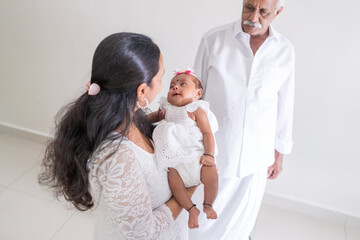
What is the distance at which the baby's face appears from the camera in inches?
51.9

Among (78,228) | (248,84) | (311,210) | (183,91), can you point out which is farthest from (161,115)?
(311,210)

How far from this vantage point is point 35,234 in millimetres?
2184

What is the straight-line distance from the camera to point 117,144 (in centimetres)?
105

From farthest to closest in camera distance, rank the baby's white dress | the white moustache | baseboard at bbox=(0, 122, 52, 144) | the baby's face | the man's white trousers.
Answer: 1. baseboard at bbox=(0, 122, 52, 144)
2. the man's white trousers
3. the white moustache
4. the baby's face
5. the baby's white dress

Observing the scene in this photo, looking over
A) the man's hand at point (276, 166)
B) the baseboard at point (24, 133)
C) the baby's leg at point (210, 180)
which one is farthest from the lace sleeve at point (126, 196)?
the baseboard at point (24, 133)

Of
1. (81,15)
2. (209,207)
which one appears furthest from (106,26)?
(209,207)

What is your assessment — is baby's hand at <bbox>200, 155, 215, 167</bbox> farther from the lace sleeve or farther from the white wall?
the white wall

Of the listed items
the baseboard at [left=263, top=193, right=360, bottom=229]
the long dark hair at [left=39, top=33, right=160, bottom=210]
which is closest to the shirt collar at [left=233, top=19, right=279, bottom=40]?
the long dark hair at [left=39, top=33, right=160, bottom=210]

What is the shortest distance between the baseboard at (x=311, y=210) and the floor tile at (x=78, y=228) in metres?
1.33

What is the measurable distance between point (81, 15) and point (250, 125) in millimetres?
1538

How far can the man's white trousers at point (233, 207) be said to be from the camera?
70.8 inches

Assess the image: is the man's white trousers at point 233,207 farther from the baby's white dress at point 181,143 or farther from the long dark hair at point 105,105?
the long dark hair at point 105,105

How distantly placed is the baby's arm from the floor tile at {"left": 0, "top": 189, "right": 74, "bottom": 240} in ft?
4.87

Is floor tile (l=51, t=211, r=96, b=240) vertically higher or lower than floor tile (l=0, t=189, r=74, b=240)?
lower
